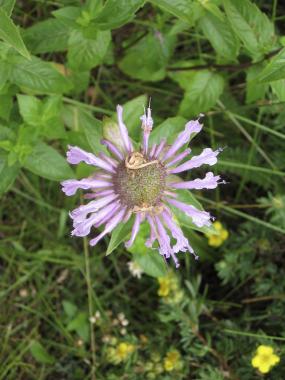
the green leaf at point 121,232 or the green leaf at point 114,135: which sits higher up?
the green leaf at point 114,135

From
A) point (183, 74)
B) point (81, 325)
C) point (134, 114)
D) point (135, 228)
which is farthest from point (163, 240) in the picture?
point (81, 325)

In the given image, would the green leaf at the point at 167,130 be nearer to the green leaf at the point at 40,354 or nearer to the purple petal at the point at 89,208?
the purple petal at the point at 89,208

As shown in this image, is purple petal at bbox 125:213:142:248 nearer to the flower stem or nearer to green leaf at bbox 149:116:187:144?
green leaf at bbox 149:116:187:144

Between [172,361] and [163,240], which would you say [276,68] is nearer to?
[163,240]

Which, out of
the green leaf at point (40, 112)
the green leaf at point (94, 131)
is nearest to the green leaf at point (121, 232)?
the green leaf at point (94, 131)

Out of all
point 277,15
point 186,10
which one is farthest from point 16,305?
point 277,15

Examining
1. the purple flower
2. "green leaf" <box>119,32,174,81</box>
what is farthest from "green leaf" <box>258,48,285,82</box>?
"green leaf" <box>119,32,174,81</box>
